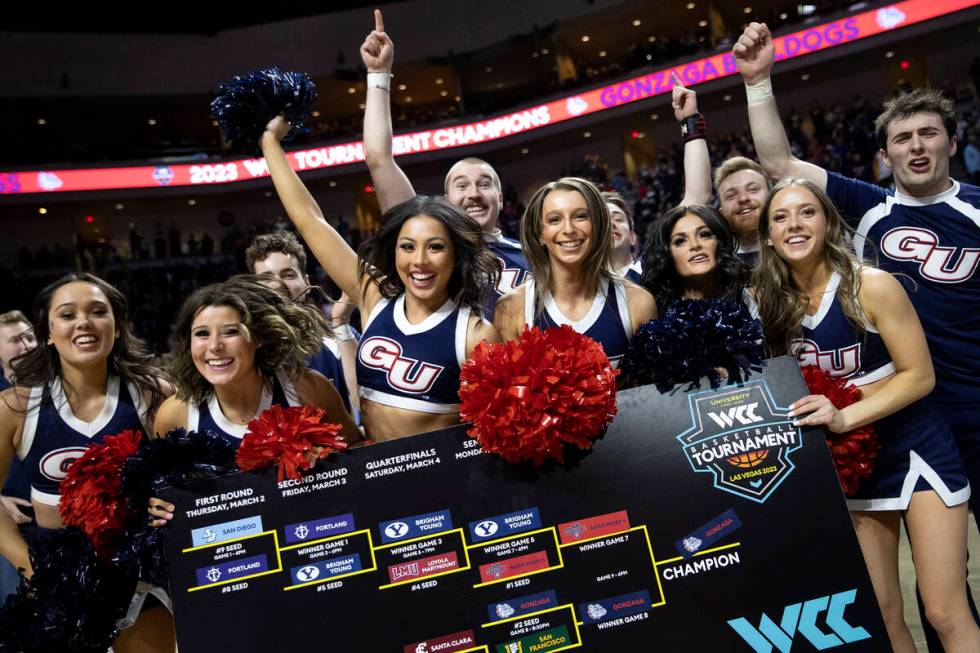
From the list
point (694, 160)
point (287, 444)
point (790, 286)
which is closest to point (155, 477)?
point (287, 444)

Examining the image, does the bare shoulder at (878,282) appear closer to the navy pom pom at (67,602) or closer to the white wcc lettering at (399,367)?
the white wcc lettering at (399,367)

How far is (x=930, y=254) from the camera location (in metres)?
2.75

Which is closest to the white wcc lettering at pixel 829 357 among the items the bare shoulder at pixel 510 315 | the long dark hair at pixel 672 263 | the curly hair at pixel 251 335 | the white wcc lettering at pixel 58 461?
the long dark hair at pixel 672 263

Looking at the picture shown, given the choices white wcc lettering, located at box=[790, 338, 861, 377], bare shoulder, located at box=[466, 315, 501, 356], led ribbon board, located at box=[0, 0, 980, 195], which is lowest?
white wcc lettering, located at box=[790, 338, 861, 377]

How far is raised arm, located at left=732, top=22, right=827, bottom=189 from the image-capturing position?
2.87m

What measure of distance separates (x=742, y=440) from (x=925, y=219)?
1315 mm

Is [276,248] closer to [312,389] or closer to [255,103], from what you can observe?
[255,103]

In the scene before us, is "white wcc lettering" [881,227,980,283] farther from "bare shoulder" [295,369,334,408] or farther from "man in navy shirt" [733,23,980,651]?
"bare shoulder" [295,369,334,408]

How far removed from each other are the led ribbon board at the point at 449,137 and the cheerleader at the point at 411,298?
48.9ft

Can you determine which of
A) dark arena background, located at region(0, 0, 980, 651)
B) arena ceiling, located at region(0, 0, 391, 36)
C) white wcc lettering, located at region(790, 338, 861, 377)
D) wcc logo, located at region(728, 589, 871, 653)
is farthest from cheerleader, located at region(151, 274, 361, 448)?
arena ceiling, located at region(0, 0, 391, 36)

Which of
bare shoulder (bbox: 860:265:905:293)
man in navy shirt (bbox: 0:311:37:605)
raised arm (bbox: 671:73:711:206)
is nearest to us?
bare shoulder (bbox: 860:265:905:293)

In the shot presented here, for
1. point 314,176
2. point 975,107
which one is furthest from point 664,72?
point 314,176

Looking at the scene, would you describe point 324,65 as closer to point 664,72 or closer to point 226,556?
point 664,72

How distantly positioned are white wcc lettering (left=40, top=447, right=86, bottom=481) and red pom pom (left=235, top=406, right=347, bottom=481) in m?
0.88
